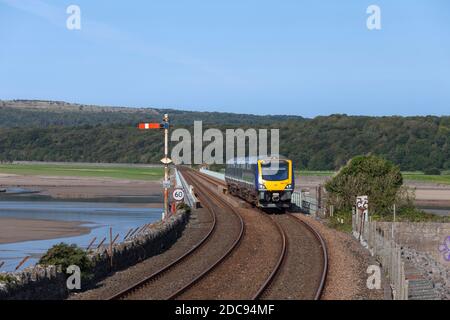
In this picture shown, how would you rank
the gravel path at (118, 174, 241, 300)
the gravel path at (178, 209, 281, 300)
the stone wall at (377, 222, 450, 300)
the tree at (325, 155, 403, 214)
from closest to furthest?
the gravel path at (178, 209, 281, 300) < the gravel path at (118, 174, 241, 300) < the stone wall at (377, 222, 450, 300) < the tree at (325, 155, 403, 214)

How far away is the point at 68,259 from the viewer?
20391mm

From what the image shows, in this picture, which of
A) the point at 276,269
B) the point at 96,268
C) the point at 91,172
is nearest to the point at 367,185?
the point at 276,269

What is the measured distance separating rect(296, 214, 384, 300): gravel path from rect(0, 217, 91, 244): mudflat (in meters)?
14.3

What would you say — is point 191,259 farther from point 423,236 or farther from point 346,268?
point 423,236

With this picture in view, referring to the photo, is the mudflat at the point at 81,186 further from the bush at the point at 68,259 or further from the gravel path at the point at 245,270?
the bush at the point at 68,259

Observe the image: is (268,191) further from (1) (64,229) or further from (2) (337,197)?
(1) (64,229)

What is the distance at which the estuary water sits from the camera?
36125 mm

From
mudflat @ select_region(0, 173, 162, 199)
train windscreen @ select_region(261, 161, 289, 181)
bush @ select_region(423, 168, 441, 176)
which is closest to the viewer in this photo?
train windscreen @ select_region(261, 161, 289, 181)

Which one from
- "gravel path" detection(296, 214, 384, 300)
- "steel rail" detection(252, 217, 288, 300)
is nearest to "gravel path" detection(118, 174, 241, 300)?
"steel rail" detection(252, 217, 288, 300)

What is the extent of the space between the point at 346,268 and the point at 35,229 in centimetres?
2531

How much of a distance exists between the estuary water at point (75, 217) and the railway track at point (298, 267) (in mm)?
8545

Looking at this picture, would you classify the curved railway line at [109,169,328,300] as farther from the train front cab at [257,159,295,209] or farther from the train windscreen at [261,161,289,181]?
the train windscreen at [261,161,289,181]
